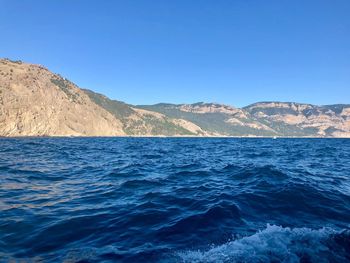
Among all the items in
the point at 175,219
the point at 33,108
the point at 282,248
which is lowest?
the point at 175,219

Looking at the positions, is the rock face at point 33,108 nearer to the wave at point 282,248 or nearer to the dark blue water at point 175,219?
the dark blue water at point 175,219

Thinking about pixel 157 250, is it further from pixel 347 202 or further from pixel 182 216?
pixel 347 202

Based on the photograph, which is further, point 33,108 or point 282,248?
point 33,108

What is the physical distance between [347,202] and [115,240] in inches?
386

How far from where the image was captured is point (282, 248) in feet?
23.6

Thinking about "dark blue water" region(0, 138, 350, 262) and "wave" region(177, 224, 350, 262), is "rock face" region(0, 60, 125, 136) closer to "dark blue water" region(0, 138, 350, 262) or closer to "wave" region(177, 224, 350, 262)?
"dark blue water" region(0, 138, 350, 262)

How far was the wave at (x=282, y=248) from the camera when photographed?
674 centimetres

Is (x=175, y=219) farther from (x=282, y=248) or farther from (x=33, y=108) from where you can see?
(x=33, y=108)

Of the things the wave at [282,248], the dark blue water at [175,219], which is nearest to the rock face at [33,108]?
the dark blue water at [175,219]

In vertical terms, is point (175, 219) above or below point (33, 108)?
below

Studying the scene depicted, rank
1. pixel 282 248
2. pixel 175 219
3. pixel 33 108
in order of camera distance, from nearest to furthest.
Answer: pixel 282 248
pixel 175 219
pixel 33 108

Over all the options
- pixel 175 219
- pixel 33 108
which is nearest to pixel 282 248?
pixel 175 219

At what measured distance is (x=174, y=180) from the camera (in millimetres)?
16922

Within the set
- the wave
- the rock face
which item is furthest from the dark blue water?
the rock face
